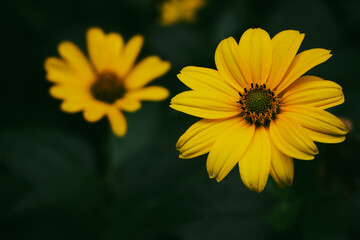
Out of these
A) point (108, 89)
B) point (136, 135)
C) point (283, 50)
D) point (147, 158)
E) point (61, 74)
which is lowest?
point (283, 50)

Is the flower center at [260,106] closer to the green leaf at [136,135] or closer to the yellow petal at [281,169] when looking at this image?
the yellow petal at [281,169]

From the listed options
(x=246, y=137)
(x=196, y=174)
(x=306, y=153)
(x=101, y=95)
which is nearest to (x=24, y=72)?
(x=101, y=95)

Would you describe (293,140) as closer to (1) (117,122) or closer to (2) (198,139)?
(2) (198,139)

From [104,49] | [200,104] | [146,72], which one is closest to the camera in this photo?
[200,104]

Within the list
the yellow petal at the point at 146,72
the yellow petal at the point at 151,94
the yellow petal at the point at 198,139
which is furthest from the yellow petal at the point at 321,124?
the yellow petal at the point at 146,72

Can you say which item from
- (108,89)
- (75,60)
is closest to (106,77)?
(108,89)

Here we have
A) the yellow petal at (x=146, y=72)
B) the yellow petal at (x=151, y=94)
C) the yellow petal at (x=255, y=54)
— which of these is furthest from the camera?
the yellow petal at (x=146, y=72)
